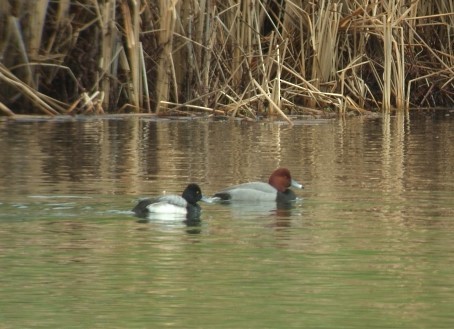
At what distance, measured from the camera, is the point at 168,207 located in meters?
8.54

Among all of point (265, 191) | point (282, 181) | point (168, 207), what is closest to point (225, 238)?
point (168, 207)

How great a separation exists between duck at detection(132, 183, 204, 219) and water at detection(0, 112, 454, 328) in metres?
0.13

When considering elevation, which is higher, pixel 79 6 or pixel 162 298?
pixel 79 6

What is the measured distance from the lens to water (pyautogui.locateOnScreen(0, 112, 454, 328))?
5562mm

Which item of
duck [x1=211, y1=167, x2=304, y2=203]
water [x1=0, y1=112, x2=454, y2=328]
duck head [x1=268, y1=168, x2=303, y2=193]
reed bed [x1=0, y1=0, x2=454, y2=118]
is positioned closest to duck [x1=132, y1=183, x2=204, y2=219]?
water [x1=0, y1=112, x2=454, y2=328]

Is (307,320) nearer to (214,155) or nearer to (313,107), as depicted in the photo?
(214,155)

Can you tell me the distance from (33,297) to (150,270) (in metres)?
0.84

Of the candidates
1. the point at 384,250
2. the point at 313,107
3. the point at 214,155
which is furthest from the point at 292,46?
the point at 384,250

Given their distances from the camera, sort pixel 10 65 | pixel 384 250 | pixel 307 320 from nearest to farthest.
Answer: pixel 307 320, pixel 384 250, pixel 10 65

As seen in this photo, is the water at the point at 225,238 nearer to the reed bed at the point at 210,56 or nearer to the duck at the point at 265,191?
the duck at the point at 265,191

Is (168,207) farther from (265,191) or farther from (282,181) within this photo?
(282,181)

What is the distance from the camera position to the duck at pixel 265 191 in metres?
9.30

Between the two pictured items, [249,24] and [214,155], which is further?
[249,24]

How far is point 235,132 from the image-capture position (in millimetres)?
14773
